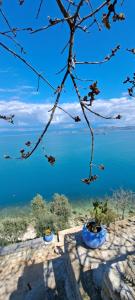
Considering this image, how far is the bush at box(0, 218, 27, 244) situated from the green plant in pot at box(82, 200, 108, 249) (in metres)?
12.8

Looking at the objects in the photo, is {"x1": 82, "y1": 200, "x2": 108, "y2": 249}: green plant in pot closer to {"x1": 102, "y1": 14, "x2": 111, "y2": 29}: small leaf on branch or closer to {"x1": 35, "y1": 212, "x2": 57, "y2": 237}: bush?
{"x1": 102, "y1": 14, "x2": 111, "y2": 29}: small leaf on branch

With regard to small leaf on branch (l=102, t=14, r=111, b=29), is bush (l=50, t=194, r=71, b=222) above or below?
below

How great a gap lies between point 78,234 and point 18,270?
407 centimetres

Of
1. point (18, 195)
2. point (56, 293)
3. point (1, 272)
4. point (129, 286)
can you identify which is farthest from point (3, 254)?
point (18, 195)

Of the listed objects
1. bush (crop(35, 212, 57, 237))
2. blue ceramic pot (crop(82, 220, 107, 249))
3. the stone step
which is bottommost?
the stone step

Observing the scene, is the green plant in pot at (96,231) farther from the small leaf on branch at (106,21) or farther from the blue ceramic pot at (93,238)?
the small leaf on branch at (106,21)

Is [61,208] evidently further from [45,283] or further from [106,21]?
[106,21]

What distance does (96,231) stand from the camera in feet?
16.7

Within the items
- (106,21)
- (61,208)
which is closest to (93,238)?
(106,21)

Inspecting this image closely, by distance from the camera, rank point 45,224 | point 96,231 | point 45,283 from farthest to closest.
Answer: point 45,224 < point 45,283 < point 96,231

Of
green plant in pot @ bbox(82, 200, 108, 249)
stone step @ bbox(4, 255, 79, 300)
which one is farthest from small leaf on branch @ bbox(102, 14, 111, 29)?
stone step @ bbox(4, 255, 79, 300)

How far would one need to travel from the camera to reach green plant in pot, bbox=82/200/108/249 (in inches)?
194

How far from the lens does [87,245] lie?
16.6ft

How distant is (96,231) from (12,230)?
13.7 meters
